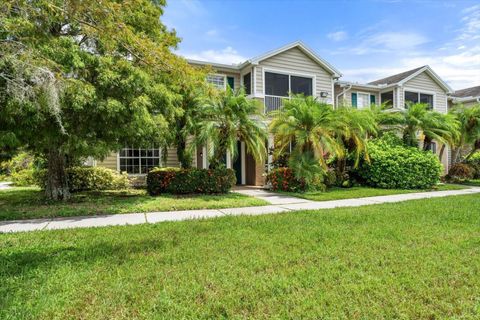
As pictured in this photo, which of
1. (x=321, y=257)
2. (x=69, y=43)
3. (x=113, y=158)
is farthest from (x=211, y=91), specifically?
(x=113, y=158)

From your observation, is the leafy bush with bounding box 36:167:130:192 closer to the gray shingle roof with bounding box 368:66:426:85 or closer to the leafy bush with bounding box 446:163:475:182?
the leafy bush with bounding box 446:163:475:182

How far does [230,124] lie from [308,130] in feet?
10.3

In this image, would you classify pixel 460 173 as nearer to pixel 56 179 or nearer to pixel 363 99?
pixel 363 99

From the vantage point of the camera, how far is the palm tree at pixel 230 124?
11070 mm

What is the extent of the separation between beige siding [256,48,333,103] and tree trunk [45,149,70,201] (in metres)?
9.51

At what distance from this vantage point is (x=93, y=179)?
13.3 m

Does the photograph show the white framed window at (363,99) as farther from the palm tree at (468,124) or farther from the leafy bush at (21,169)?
the leafy bush at (21,169)

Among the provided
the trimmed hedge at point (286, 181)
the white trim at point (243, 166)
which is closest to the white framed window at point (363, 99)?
the white trim at point (243, 166)

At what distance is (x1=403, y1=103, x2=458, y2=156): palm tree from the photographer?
14.6 metres

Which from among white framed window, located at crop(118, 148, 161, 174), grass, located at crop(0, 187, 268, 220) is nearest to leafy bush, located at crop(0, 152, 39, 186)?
white framed window, located at crop(118, 148, 161, 174)

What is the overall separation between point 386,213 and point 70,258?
21.9 ft

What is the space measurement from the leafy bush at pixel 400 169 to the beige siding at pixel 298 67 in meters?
5.22

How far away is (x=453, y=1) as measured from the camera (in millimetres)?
9070

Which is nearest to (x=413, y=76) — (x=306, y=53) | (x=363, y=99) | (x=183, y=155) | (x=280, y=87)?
(x=363, y=99)
